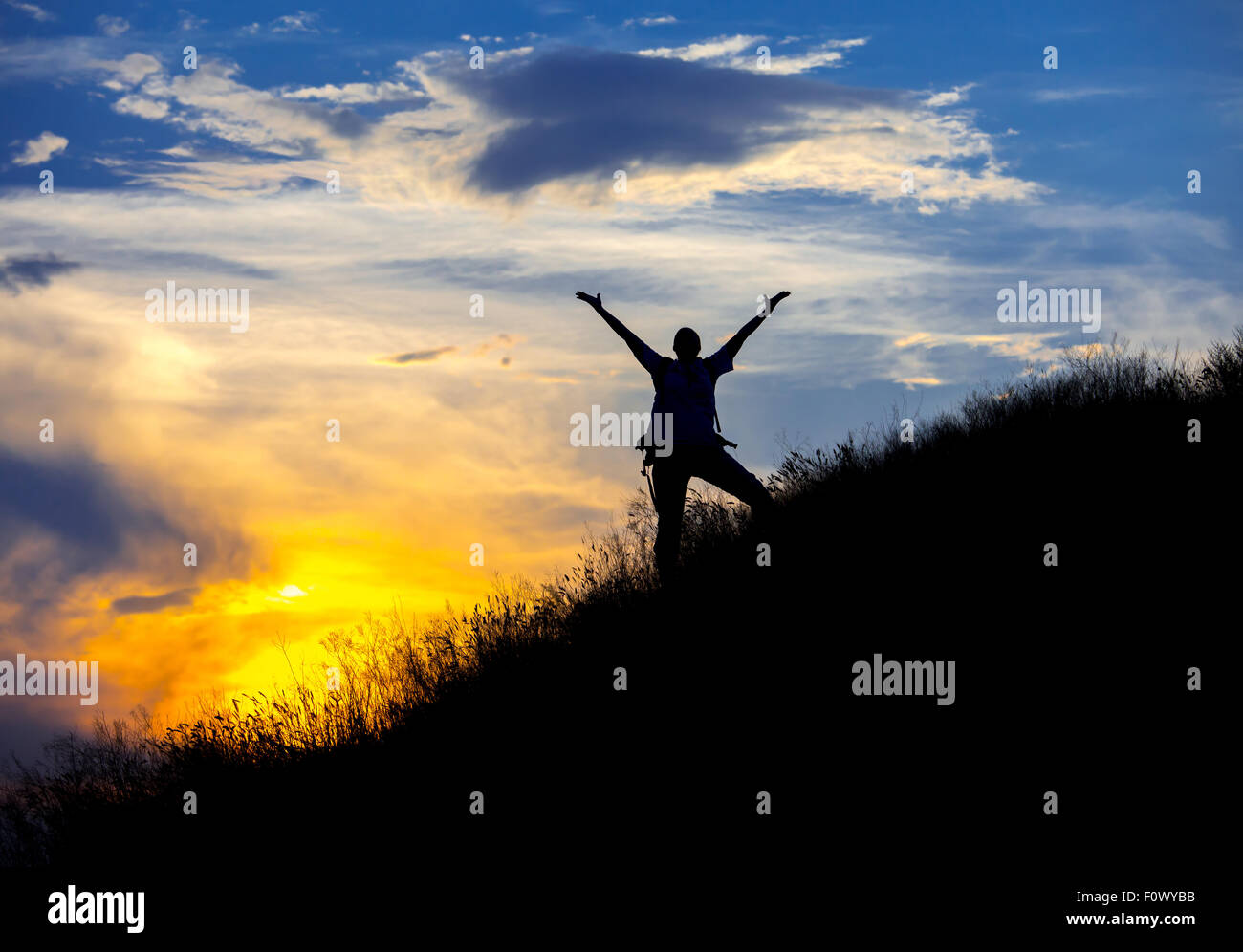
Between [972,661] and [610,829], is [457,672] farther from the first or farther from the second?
[972,661]

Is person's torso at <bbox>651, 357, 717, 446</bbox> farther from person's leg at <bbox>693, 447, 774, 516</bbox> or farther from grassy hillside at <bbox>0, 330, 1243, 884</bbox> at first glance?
grassy hillside at <bbox>0, 330, 1243, 884</bbox>

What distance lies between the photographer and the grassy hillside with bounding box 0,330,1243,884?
6.87 metres

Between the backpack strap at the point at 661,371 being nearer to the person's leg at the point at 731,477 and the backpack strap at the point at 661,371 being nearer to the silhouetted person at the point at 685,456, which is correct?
the silhouetted person at the point at 685,456

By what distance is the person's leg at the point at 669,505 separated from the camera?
955cm

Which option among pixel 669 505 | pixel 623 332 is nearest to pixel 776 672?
pixel 669 505

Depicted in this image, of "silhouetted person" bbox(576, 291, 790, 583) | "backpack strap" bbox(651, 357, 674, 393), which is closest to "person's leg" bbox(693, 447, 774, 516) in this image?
"silhouetted person" bbox(576, 291, 790, 583)

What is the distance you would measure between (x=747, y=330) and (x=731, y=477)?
1754 millimetres

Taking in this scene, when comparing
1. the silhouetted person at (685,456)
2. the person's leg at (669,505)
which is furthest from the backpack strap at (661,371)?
the person's leg at (669,505)

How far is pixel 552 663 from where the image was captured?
9906mm

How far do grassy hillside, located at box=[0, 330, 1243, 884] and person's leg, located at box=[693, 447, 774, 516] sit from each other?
2.71 ft

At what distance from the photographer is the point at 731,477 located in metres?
9.55

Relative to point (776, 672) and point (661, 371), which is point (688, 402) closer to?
point (661, 371)

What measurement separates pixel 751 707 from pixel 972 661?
1.76m
